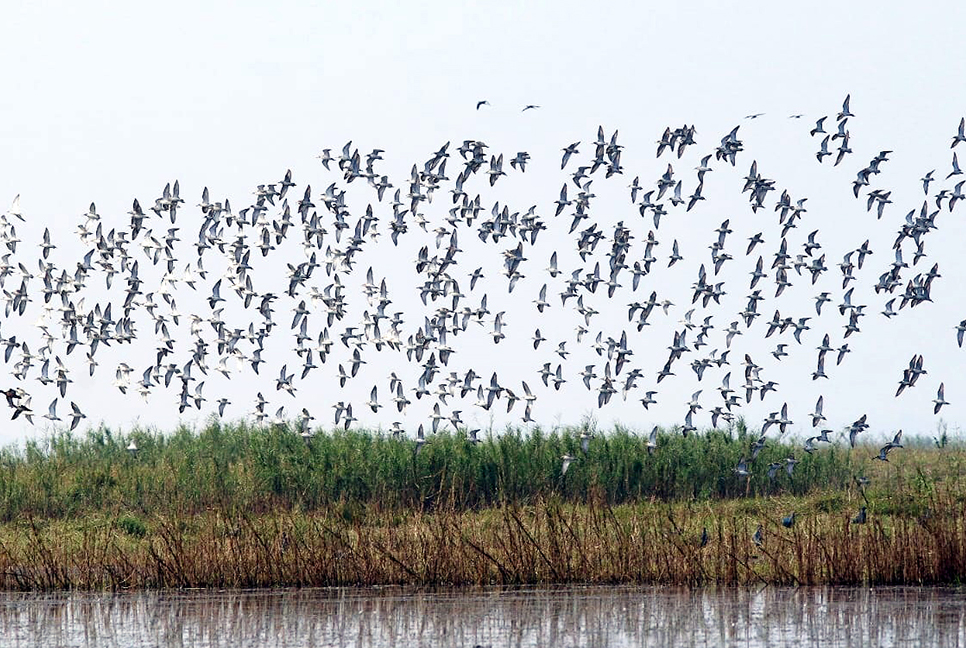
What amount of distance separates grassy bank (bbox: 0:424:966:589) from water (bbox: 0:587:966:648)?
48cm

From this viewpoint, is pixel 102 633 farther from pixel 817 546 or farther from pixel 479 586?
pixel 817 546

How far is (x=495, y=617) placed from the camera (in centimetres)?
1973

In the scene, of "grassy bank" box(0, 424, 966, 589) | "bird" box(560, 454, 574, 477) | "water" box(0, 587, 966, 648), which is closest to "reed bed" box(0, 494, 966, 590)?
"grassy bank" box(0, 424, 966, 589)

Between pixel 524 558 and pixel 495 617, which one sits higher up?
pixel 524 558

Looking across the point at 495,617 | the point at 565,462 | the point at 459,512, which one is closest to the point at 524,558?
the point at 495,617

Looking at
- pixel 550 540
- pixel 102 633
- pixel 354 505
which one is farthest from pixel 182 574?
pixel 354 505

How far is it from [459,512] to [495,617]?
11564 mm

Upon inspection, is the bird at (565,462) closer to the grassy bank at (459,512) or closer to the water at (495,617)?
the grassy bank at (459,512)

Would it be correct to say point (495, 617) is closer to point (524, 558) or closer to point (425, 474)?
point (524, 558)

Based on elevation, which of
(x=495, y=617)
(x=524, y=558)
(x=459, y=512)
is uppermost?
(x=459, y=512)

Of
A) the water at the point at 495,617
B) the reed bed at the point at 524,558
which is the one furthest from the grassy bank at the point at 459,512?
the water at the point at 495,617

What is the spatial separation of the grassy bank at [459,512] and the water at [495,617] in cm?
48

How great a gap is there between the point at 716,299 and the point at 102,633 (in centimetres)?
1705

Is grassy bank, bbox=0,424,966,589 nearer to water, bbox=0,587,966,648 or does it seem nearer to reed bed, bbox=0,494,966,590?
reed bed, bbox=0,494,966,590
